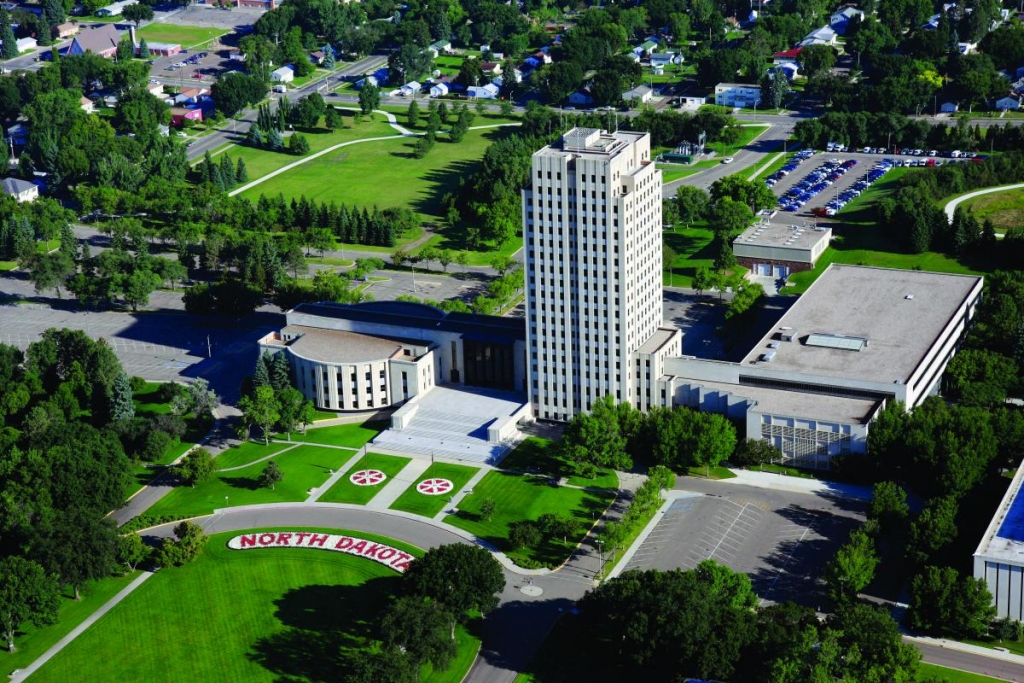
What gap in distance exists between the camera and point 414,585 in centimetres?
14400

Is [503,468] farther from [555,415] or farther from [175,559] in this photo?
[175,559]

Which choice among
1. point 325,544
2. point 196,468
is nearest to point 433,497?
point 325,544

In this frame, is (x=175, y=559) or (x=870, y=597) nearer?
(x=870, y=597)

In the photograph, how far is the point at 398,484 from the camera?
174m

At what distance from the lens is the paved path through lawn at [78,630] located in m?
140

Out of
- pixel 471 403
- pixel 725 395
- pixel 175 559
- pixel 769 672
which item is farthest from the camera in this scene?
pixel 471 403

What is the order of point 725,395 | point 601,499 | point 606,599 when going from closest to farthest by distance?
point 606,599
point 601,499
point 725,395

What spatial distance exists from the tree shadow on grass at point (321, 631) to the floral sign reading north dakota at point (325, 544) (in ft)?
14.7

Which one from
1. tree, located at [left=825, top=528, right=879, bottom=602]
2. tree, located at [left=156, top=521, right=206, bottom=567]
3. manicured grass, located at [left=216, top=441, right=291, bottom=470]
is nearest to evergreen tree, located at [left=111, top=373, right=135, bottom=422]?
manicured grass, located at [left=216, top=441, right=291, bottom=470]

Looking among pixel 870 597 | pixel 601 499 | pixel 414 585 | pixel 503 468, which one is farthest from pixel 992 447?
pixel 414 585

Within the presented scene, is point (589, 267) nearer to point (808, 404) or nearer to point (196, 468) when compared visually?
point (808, 404)

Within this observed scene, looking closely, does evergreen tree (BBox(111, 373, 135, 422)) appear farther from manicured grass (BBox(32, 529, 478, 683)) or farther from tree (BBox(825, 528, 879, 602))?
tree (BBox(825, 528, 879, 602))

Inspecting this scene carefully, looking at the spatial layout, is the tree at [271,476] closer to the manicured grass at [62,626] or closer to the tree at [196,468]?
the tree at [196,468]

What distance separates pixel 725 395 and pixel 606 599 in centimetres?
4793
